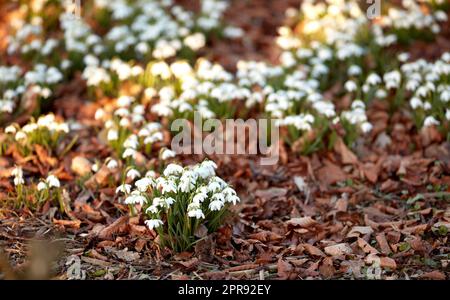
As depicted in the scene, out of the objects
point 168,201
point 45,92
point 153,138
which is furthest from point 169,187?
point 45,92

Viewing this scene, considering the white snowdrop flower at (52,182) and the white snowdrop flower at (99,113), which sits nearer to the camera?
the white snowdrop flower at (52,182)

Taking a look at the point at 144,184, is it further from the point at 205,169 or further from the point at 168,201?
the point at 205,169

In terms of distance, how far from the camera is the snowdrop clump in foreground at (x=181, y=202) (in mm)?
3211

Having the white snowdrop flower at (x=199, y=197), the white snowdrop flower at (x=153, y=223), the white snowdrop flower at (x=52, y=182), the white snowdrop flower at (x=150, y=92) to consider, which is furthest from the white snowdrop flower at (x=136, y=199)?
the white snowdrop flower at (x=150, y=92)

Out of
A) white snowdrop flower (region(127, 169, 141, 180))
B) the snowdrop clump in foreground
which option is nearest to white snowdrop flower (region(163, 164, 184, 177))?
the snowdrop clump in foreground

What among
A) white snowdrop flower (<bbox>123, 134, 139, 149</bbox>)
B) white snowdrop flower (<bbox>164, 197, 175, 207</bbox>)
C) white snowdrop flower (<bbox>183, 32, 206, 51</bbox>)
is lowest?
white snowdrop flower (<bbox>164, 197, 175, 207</bbox>)

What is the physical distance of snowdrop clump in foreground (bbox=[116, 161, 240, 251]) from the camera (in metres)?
3.21

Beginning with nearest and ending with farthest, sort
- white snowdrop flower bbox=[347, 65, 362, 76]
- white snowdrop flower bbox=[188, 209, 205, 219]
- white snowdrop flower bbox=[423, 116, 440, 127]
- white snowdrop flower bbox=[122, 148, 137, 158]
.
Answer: white snowdrop flower bbox=[188, 209, 205, 219], white snowdrop flower bbox=[122, 148, 137, 158], white snowdrop flower bbox=[423, 116, 440, 127], white snowdrop flower bbox=[347, 65, 362, 76]

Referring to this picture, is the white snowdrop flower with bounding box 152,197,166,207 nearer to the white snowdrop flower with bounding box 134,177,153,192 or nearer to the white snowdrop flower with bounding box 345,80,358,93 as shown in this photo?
the white snowdrop flower with bounding box 134,177,153,192

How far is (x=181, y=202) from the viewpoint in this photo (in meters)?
3.29

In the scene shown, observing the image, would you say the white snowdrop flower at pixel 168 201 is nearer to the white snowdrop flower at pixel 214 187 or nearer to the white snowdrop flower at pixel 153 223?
the white snowdrop flower at pixel 153 223

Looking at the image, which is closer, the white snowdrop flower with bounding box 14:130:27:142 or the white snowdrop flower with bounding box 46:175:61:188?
the white snowdrop flower with bounding box 46:175:61:188

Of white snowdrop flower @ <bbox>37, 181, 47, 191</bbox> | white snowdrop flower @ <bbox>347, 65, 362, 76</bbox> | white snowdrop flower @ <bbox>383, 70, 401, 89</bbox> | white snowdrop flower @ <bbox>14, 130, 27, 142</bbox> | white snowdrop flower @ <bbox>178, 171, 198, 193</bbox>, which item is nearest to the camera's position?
white snowdrop flower @ <bbox>178, 171, 198, 193</bbox>
